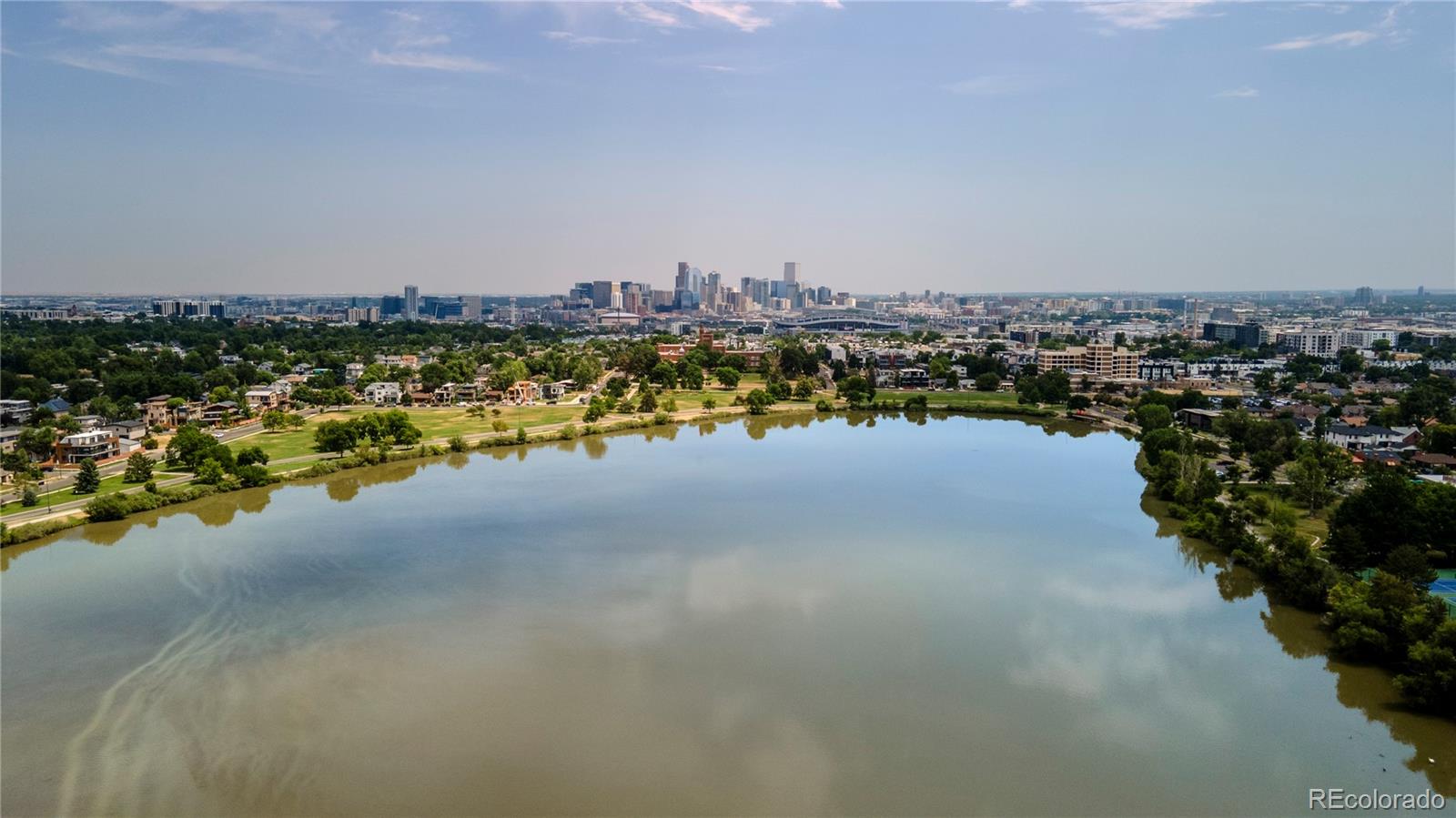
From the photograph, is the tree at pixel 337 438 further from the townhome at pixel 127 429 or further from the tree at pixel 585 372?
the tree at pixel 585 372

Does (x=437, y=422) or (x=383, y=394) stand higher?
(x=383, y=394)

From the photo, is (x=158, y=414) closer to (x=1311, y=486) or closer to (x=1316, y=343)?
(x=1311, y=486)

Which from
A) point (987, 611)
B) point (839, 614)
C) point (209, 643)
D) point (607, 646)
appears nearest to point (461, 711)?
point (607, 646)

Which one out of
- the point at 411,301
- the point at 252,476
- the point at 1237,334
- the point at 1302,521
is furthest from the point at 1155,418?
the point at 411,301

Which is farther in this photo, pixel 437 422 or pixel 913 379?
pixel 913 379

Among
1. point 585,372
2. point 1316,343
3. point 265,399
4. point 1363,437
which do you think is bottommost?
point 1363,437

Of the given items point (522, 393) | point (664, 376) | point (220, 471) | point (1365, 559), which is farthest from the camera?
point (664, 376)
